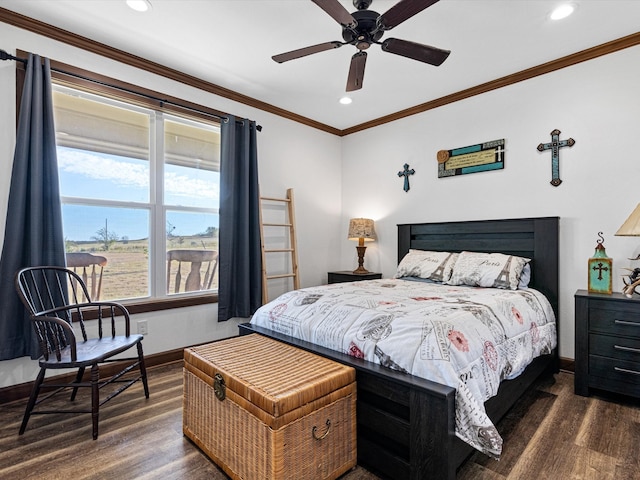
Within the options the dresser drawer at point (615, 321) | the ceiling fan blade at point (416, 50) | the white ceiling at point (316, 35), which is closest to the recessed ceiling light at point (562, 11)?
the white ceiling at point (316, 35)

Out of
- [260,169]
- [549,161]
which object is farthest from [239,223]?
[549,161]

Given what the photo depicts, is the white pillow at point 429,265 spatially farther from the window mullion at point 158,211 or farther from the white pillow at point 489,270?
the window mullion at point 158,211

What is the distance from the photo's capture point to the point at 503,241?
321 centimetres

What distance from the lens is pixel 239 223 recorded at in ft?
11.3

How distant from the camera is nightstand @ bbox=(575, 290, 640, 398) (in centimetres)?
224

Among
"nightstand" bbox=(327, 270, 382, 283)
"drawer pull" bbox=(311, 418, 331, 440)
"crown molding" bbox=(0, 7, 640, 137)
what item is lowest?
"drawer pull" bbox=(311, 418, 331, 440)

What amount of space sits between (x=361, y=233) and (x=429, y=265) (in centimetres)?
108

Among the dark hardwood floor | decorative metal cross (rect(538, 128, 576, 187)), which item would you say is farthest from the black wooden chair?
decorative metal cross (rect(538, 128, 576, 187))

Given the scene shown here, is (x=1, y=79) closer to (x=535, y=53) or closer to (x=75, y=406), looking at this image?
(x=75, y=406)

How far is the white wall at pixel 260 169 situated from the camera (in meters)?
2.34

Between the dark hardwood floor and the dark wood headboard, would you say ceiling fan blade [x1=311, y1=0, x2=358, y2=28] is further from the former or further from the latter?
the dark hardwood floor

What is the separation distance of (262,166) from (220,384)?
2.71 metres

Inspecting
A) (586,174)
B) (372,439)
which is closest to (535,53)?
(586,174)

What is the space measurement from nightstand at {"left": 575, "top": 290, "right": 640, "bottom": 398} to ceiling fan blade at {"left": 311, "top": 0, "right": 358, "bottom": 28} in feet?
7.92
